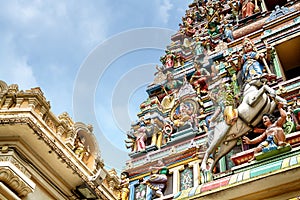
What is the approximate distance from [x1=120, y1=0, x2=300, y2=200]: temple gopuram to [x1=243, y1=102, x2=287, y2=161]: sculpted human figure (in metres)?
0.02

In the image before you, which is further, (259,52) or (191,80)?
(191,80)

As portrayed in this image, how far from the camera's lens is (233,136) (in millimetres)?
7113

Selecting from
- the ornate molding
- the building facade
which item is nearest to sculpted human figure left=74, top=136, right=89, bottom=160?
the building facade

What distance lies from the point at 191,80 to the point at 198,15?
197 inches

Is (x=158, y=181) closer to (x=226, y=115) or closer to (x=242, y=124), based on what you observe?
(x=226, y=115)

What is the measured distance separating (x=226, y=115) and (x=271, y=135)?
3.12ft

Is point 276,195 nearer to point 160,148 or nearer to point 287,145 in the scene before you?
point 287,145

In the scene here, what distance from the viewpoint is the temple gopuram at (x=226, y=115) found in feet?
20.6

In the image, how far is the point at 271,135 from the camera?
6520 millimetres

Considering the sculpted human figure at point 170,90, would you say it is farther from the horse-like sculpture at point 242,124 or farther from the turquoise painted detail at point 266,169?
the turquoise painted detail at point 266,169

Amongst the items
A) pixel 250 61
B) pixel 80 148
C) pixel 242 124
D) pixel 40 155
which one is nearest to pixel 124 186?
pixel 80 148

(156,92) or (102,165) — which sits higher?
(156,92)

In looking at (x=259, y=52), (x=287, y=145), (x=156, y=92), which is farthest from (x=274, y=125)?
(x=156, y=92)

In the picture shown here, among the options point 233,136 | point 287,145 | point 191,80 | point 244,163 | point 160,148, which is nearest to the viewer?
point 287,145
